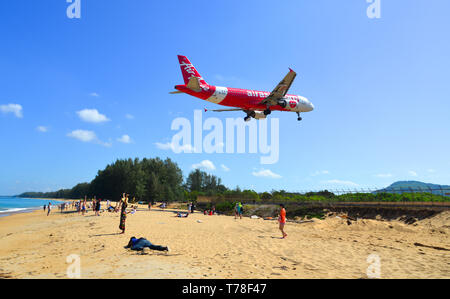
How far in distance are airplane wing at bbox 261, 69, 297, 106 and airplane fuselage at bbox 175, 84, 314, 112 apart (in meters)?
0.63

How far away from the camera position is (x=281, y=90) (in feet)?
73.9

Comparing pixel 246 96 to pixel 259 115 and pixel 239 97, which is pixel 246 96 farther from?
pixel 259 115

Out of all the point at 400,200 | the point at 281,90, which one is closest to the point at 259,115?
the point at 281,90

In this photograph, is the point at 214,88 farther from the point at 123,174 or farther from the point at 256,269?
the point at 123,174

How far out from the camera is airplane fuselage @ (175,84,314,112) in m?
22.0

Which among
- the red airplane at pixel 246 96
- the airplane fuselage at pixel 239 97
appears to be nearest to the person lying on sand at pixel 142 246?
the red airplane at pixel 246 96

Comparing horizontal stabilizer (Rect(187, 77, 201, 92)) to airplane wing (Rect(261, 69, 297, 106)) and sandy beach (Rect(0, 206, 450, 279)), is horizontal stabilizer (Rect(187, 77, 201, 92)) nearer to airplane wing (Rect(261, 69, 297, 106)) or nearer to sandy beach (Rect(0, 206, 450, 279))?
airplane wing (Rect(261, 69, 297, 106))

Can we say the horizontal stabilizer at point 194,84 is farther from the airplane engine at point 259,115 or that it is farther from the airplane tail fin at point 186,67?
the airplane engine at point 259,115

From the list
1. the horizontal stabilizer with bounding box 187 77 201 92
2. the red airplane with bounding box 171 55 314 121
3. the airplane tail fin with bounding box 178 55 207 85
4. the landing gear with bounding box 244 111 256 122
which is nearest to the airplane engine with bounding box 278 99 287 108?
the red airplane with bounding box 171 55 314 121

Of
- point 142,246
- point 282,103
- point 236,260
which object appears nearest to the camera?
point 236,260

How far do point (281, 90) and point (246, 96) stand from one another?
3.12 meters
